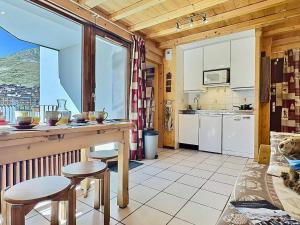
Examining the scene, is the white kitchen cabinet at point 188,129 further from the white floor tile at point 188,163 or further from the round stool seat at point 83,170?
the round stool seat at point 83,170

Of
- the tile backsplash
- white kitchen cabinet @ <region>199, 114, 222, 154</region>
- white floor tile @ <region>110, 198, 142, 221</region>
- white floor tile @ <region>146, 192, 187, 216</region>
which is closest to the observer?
white floor tile @ <region>110, 198, 142, 221</region>

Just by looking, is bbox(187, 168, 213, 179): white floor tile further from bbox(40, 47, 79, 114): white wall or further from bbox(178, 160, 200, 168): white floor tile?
bbox(40, 47, 79, 114): white wall

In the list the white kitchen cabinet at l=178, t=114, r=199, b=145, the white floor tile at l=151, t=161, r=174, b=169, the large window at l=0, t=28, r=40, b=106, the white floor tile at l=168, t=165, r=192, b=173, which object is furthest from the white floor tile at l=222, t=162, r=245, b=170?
the large window at l=0, t=28, r=40, b=106

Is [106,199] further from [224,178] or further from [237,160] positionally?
[237,160]

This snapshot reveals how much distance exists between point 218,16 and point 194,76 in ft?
5.14

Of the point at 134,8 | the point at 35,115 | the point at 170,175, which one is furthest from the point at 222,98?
the point at 35,115

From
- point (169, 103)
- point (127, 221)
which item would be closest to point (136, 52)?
point (169, 103)

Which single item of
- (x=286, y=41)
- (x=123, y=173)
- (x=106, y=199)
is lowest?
(x=106, y=199)

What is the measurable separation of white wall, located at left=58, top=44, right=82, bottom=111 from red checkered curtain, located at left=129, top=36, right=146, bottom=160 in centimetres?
106

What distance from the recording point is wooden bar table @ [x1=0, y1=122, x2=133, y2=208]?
1.00m

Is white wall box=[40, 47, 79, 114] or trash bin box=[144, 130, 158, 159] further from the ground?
white wall box=[40, 47, 79, 114]

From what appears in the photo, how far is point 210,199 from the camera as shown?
209cm

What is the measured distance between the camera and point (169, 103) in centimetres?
467

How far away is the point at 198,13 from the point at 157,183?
9.56ft
